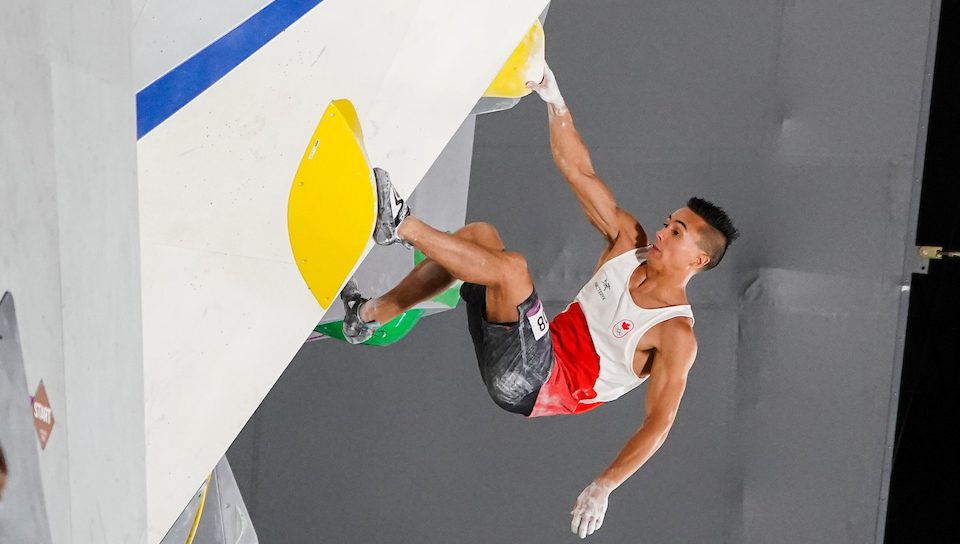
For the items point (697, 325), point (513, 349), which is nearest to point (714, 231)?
point (513, 349)

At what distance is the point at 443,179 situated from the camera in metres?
2.43

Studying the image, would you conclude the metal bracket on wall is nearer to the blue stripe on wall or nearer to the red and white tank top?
the red and white tank top

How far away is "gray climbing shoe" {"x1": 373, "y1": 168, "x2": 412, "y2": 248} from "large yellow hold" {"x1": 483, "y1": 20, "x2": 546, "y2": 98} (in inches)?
20.4

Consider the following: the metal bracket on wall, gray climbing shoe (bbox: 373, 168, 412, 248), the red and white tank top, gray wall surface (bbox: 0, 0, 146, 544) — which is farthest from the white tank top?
gray wall surface (bbox: 0, 0, 146, 544)

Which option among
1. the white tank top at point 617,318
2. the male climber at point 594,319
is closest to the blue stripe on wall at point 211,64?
the male climber at point 594,319

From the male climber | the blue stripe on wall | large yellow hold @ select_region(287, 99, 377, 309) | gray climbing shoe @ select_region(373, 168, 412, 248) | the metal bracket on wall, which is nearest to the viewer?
the blue stripe on wall

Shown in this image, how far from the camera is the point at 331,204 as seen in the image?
148 cm

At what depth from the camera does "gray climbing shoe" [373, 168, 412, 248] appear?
1.58 metres

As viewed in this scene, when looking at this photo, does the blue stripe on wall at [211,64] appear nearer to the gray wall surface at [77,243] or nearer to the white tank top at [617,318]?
the gray wall surface at [77,243]

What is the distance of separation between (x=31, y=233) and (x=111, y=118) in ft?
0.35

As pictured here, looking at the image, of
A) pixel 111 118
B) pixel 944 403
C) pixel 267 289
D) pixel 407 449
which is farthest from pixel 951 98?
pixel 111 118

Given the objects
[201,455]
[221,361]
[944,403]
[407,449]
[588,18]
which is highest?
[588,18]

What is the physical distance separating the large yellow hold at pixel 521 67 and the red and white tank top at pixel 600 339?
0.45 meters

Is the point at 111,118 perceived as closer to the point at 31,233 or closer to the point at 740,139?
the point at 31,233
